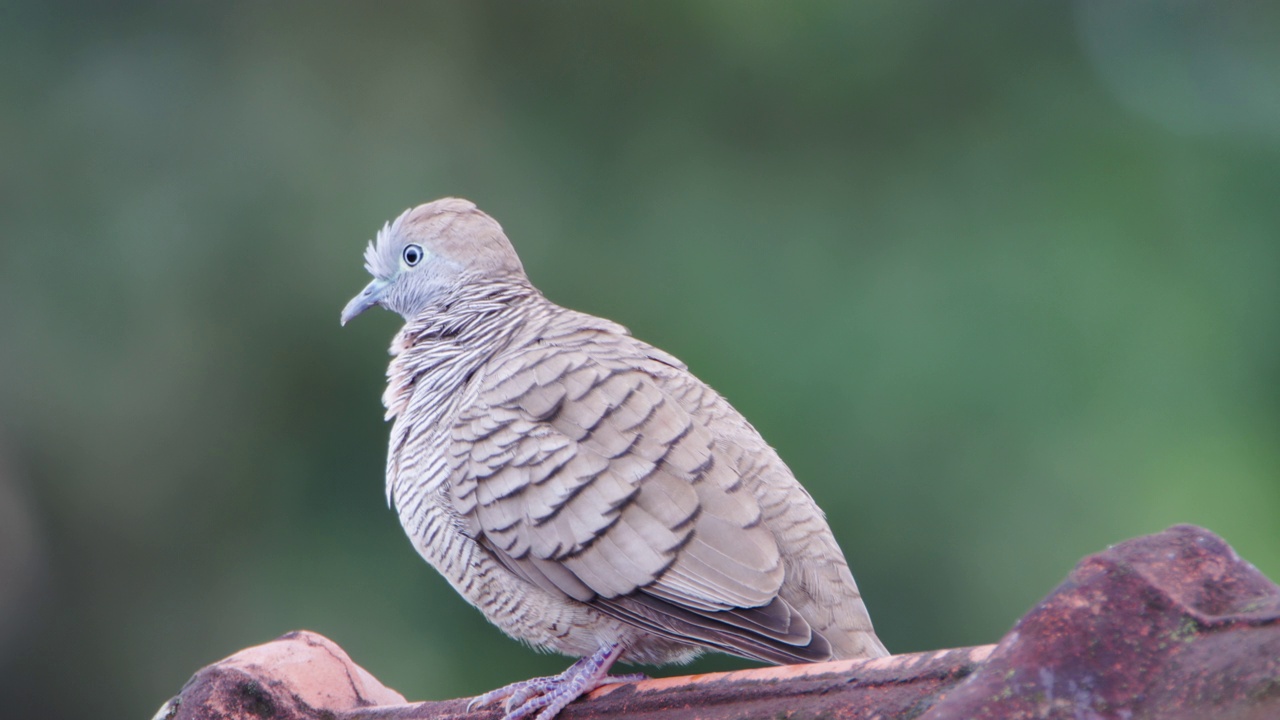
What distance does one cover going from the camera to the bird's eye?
144 inches

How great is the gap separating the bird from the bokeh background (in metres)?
3.37

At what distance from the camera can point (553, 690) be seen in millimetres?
2568

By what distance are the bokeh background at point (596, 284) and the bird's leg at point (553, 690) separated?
3.69 m

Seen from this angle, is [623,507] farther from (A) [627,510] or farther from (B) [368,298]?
(B) [368,298]

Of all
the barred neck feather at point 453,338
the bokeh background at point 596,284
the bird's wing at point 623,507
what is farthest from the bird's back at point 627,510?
the bokeh background at point 596,284

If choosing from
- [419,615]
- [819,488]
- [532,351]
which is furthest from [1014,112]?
[532,351]

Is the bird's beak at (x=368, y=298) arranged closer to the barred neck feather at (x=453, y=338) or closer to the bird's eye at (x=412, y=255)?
the bird's eye at (x=412, y=255)

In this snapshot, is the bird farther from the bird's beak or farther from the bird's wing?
the bird's beak

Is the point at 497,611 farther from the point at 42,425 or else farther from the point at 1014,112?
the point at 1014,112

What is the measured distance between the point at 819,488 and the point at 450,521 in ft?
13.0

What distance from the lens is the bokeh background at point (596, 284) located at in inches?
251

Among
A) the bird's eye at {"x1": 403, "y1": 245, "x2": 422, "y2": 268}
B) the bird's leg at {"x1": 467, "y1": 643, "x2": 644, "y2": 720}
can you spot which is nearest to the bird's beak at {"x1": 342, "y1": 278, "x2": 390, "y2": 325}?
the bird's eye at {"x1": 403, "y1": 245, "x2": 422, "y2": 268}

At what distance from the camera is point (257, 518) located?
7.01 m

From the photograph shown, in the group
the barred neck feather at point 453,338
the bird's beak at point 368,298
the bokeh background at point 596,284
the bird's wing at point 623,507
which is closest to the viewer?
the bird's wing at point 623,507
